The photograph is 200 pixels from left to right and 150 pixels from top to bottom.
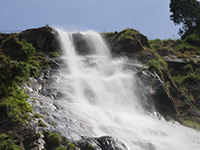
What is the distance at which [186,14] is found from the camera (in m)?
49.6

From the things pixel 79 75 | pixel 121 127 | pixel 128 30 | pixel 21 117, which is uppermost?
pixel 128 30

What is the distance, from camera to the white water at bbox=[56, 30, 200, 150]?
1450 centimetres

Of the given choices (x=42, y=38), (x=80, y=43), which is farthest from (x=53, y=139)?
(x=80, y=43)

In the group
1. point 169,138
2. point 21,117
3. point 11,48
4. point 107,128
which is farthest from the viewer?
point 11,48

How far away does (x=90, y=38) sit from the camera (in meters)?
33.2

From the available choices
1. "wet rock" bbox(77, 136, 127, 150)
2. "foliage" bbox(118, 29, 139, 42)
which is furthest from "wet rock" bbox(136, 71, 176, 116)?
"wet rock" bbox(77, 136, 127, 150)

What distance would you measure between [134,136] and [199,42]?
34.1 metres

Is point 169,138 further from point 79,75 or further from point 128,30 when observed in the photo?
point 128,30

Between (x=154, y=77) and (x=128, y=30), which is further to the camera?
(x=128, y=30)

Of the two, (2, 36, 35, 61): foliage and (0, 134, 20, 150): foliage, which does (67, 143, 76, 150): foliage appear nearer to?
(0, 134, 20, 150): foliage

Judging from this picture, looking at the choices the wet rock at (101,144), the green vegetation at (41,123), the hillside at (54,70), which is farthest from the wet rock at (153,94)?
the green vegetation at (41,123)

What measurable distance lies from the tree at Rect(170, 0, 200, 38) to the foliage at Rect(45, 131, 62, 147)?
1703 inches

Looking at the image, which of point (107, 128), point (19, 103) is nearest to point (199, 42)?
point (107, 128)

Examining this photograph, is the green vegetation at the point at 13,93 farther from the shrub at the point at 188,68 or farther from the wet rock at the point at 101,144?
the shrub at the point at 188,68
